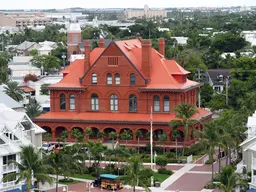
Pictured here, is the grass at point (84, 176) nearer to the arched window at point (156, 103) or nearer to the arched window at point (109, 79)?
the arched window at point (156, 103)

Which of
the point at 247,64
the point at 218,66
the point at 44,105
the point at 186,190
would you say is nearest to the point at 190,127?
the point at 186,190

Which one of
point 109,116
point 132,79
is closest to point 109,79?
point 132,79

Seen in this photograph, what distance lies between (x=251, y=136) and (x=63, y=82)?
26365mm

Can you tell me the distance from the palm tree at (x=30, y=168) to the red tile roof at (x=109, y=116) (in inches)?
960

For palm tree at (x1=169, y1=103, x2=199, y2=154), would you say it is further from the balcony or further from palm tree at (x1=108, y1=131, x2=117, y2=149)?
the balcony

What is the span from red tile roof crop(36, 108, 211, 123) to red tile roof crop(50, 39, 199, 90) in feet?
8.33

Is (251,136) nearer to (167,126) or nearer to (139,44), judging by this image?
(167,126)

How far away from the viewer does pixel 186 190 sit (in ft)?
197

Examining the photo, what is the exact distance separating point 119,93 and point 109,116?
7.96 feet

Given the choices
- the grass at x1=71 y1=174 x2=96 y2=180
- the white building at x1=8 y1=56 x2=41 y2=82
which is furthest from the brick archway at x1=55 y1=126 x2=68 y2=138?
the white building at x1=8 y1=56 x2=41 y2=82

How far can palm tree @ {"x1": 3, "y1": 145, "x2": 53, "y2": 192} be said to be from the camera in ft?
176

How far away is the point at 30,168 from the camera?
5394cm

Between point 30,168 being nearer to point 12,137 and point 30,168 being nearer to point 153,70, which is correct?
point 12,137

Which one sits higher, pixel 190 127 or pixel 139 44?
pixel 139 44
